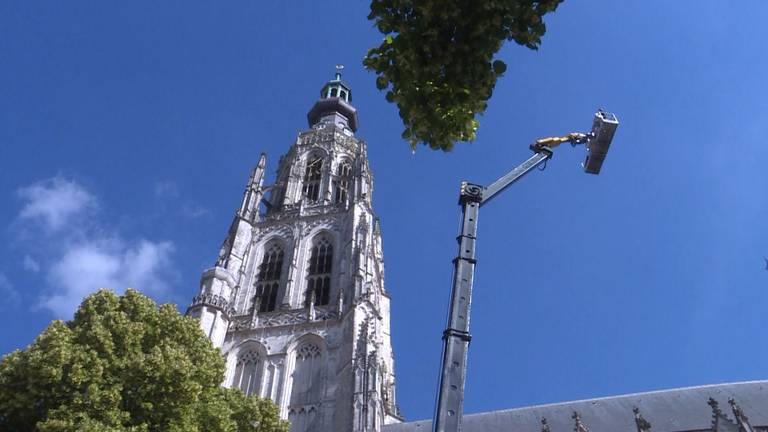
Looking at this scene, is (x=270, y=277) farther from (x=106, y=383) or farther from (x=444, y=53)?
(x=444, y=53)

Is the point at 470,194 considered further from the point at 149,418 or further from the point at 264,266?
the point at 264,266

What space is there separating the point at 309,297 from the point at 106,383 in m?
18.1

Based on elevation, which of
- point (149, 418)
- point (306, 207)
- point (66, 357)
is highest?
point (306, 207)

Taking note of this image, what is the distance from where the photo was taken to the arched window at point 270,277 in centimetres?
3222

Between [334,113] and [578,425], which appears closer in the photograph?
[578,425]

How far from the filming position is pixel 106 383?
44.7 ft

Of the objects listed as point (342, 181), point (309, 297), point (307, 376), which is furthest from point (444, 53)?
point (342, 181)

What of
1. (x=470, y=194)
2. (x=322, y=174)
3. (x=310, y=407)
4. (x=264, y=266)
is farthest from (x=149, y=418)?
(x=322, y=174)

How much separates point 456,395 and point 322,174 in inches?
1363

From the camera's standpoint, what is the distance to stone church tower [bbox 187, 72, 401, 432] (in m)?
26.0

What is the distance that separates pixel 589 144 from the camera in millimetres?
10734

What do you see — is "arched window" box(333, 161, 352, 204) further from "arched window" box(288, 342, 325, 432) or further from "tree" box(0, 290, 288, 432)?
"tree" box(0, 290, 288, 432)

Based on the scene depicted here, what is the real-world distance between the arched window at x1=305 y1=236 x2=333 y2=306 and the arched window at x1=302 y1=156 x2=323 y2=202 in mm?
4699

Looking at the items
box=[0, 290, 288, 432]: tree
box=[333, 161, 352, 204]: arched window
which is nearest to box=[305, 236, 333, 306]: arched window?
box=[333, 161, 352, 204]: arched window
